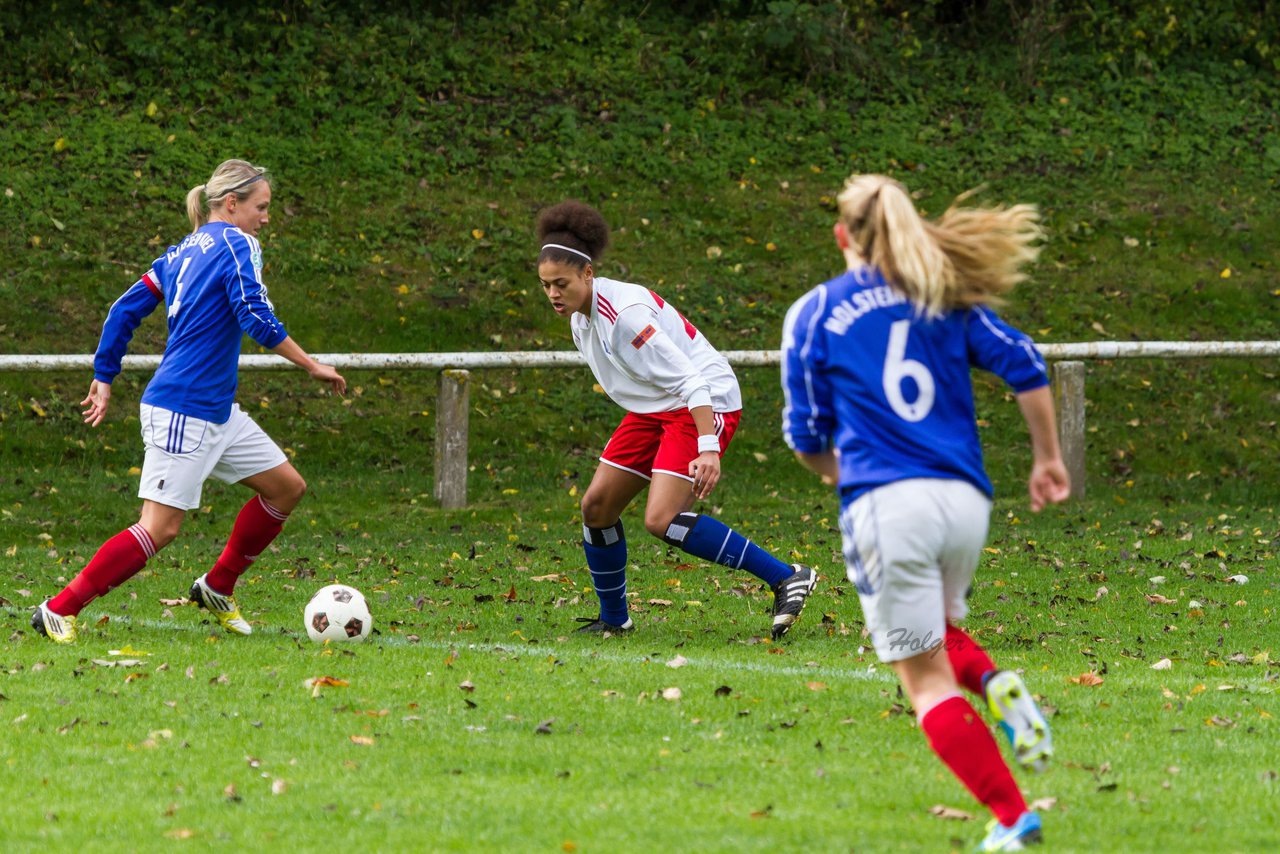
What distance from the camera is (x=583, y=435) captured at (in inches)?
539

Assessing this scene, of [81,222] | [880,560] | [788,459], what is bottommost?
[788,459]

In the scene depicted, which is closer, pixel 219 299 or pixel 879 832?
pixel 879 832

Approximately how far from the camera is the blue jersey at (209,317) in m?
6.97

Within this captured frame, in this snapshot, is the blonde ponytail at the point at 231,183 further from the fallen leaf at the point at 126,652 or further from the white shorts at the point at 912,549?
the white shorts at the point at 912,549

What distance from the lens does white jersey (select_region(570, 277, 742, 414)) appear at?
7094mm

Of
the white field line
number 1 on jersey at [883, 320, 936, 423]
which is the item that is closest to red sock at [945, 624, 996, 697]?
number 1 on jersey at [883, 320, 936, 423]

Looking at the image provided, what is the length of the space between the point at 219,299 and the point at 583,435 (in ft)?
22.2

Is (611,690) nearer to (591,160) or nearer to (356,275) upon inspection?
(356,275)

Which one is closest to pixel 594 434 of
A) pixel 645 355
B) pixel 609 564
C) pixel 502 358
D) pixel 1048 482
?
pixel 502 358

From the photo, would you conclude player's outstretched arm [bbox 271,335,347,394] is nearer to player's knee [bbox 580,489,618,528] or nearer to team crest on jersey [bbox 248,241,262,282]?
team crest on jersey [bbox 248,241,262,282]

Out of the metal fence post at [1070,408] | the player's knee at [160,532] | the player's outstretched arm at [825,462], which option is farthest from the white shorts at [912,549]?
the metal fence post at [1070,408]

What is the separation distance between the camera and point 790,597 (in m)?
7.38

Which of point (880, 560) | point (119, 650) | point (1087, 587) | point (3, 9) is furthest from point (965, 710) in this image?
point (3, 9)

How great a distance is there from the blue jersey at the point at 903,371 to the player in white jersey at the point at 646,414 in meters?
2.78
